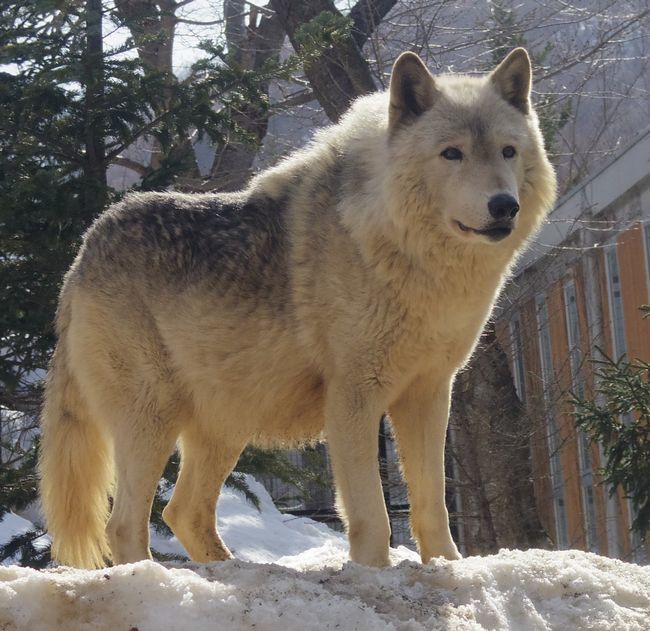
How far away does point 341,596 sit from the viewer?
3004 mm

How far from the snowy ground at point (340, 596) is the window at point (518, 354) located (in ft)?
22.7

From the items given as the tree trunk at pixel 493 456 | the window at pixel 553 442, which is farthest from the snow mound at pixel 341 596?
the window at pixel 553 442

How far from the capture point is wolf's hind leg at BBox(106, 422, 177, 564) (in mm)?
4422

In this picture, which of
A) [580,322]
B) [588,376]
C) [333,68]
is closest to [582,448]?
[588,376]

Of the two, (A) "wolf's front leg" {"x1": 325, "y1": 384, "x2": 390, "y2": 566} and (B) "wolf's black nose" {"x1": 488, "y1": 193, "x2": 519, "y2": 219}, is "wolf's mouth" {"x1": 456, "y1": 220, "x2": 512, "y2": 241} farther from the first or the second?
(A) "wolf's front leg" {"x1": 325, "y1": 384, "x2": 390, "y2": 566}

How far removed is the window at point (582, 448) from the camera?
10.4m

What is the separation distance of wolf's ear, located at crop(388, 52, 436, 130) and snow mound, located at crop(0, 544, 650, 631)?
192 cm

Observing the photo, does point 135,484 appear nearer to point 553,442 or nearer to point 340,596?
point 340,596

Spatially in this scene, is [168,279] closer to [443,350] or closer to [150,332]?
[150,332]

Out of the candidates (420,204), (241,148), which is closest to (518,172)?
(420,204)

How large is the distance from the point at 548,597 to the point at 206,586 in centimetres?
119

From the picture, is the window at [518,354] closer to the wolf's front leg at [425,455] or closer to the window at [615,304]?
the window at [615,304]

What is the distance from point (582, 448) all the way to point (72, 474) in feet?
22.9

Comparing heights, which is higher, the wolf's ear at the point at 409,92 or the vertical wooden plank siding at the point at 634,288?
the wolf's ear at the point at 409,92
